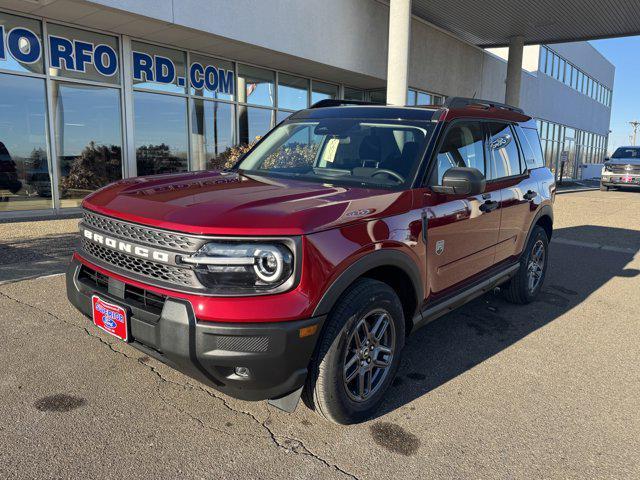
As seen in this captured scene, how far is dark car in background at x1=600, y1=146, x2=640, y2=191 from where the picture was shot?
21.7 m

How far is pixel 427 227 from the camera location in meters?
3.18

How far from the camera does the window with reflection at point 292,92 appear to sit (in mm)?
14266

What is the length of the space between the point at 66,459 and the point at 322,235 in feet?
5.42

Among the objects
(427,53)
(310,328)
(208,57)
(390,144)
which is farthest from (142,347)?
(427,53)

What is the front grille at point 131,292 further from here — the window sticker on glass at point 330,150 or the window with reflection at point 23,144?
the window with reflection at point 23,144

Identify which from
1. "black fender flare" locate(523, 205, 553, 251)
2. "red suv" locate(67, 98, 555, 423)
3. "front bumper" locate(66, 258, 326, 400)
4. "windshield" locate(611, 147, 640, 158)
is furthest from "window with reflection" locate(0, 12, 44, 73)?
"windshield" locate(611, 147, 640, 158)

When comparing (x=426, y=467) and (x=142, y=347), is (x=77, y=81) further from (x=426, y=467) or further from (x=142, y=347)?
(x=426, y=467)

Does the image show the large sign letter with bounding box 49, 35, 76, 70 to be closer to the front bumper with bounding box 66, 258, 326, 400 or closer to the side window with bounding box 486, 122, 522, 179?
the side window with bounding box 486, 122, 522, 179

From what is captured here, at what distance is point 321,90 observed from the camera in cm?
1555

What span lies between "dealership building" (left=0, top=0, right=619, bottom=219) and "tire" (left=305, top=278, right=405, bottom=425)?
8129 mm

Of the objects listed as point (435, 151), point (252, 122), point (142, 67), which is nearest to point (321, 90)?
point (252, 122)

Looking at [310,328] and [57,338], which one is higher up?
[310,328]

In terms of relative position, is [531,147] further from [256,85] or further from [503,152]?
[256,85]

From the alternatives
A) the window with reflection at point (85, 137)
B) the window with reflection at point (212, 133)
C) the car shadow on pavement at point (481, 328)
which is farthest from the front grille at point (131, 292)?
the window with reflection at point (212, 133)
